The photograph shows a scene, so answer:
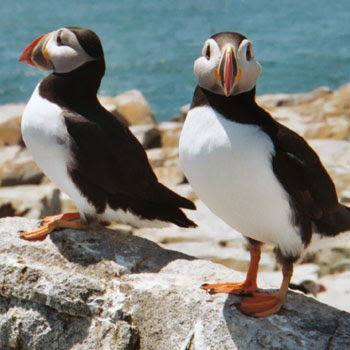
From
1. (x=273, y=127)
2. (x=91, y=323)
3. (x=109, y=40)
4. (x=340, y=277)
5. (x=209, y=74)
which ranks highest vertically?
(x=209, y=74)

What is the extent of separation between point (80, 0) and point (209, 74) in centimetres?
5086

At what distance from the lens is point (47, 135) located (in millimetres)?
4406

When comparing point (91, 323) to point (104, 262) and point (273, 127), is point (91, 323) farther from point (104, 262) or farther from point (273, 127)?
point (273, 127)

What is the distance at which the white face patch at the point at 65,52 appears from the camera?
4.41 metres

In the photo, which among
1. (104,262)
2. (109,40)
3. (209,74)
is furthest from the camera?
(109,40)

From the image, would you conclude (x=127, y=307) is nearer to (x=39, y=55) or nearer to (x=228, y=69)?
(x=228, y=69)

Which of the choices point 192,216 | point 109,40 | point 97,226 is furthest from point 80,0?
point 97,226

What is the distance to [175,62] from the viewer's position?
109 feet

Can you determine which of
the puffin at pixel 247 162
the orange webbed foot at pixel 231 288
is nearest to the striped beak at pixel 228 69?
the puffin at pixel 247 162

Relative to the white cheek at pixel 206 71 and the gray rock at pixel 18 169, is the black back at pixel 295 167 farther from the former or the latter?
the gray rock at pixel 18 169

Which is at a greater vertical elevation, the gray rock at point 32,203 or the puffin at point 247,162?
the puffin at point 247,162

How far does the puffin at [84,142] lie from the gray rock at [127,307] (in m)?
0.28

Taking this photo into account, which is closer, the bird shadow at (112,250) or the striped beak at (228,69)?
the striped beak at (228,69)

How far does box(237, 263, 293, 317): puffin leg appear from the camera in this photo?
3.97 meters
